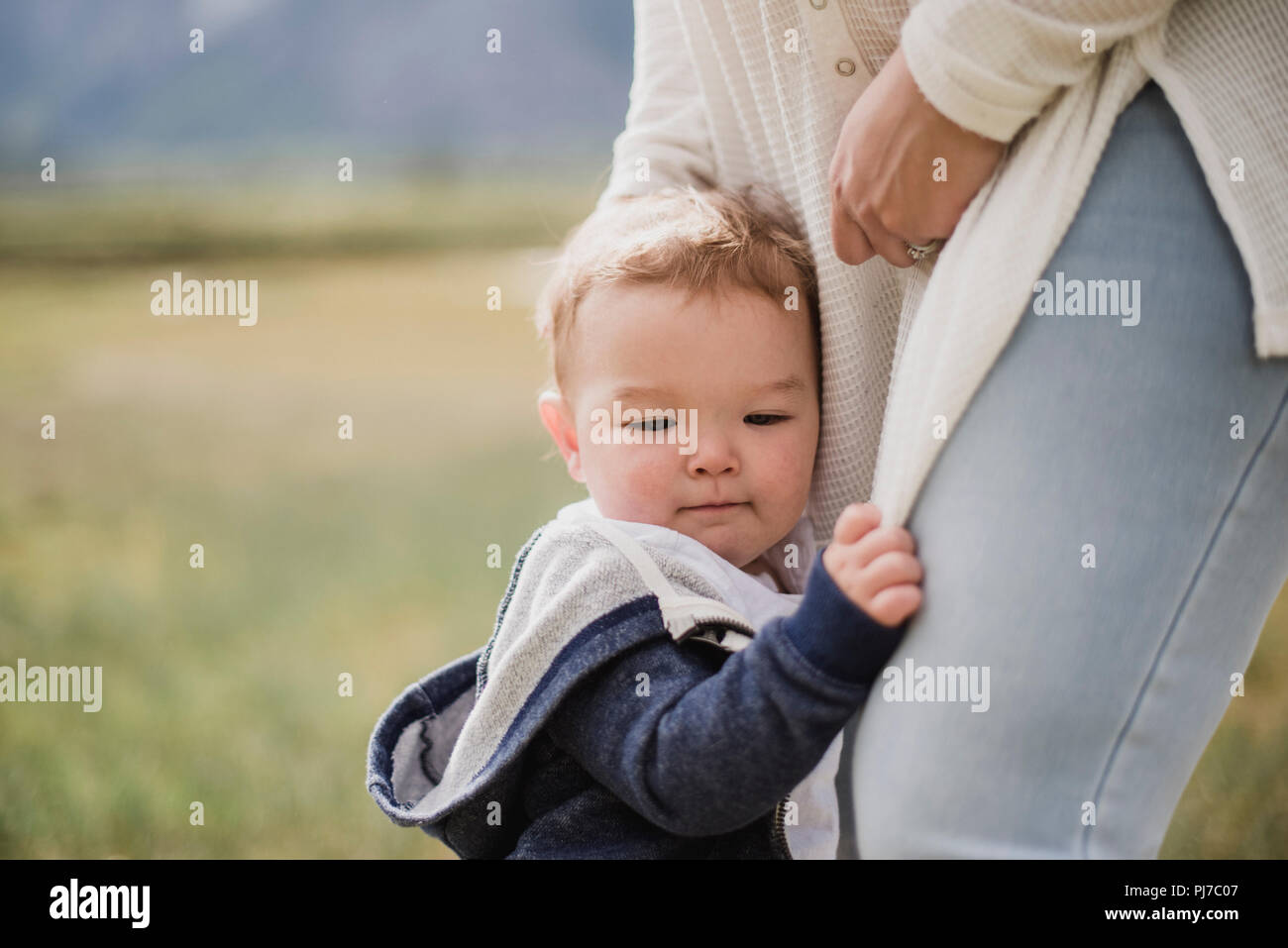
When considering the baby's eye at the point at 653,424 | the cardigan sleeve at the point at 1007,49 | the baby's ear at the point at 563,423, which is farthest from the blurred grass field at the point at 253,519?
the cardigan sleeve at the point at 1007,49

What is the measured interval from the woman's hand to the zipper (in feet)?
1.87

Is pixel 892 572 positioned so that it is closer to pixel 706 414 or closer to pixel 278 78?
pixel 706 414

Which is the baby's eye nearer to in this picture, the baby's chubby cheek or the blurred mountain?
the baby's chubby cheek

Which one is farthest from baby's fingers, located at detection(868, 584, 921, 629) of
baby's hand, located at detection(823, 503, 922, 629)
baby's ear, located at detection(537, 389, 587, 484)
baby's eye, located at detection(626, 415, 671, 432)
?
baby's ear, located at detection(537, 389, 587, 484)

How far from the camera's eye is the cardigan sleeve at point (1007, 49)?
95 cm

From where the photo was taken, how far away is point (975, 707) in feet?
3.14

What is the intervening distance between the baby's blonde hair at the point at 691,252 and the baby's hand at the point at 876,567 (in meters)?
0.36

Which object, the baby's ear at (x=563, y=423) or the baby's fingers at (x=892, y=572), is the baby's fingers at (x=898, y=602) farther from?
the baby's ear at (x=563, y=423)

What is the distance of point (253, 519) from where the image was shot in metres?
4.50

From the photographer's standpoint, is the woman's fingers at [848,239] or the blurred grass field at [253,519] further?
the blurred grass field at [253,519]

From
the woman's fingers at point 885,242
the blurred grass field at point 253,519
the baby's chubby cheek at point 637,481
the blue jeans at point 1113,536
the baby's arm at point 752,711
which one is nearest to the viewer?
the blue jeans at point 1113,536

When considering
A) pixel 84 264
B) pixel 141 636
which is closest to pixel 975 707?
pixel 141 636
